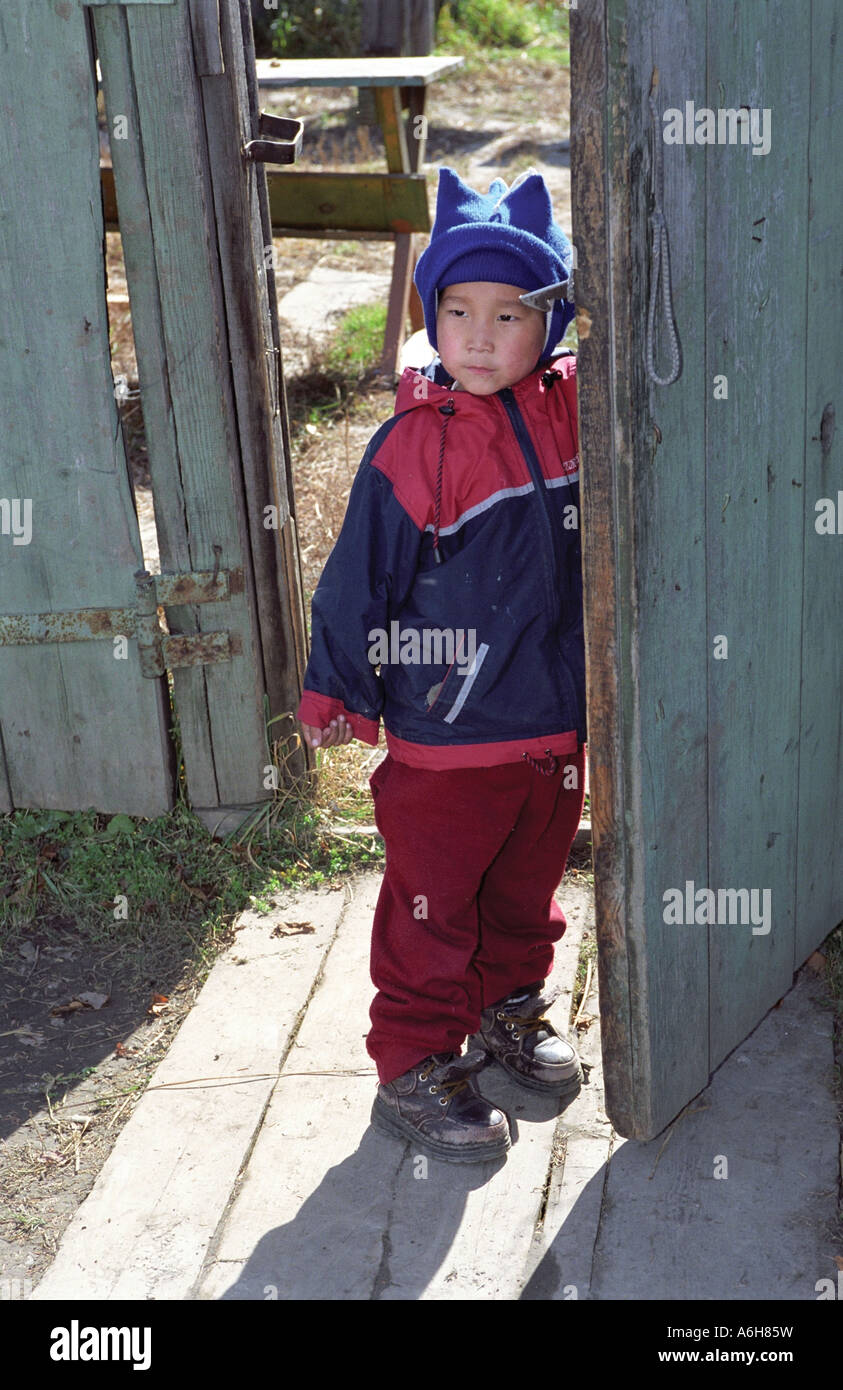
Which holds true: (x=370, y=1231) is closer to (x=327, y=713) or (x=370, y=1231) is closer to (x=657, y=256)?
(x=327, y=713)

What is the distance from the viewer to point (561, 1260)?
231cm

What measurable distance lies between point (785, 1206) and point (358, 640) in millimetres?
1261

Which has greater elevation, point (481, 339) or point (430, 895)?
point (481, 339)

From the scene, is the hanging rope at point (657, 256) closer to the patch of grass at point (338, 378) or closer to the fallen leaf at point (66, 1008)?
the fallen leaf at point (66, 1008)

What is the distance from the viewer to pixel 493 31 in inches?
615

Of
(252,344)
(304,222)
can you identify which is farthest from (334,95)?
(252,344)

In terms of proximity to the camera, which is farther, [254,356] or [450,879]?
[254,356]

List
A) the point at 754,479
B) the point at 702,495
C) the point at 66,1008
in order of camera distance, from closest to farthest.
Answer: the point at 702,495, the point at 754,479, the point at 66,1008

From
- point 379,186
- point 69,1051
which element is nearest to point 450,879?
point 69,1051

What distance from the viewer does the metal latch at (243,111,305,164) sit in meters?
3.13

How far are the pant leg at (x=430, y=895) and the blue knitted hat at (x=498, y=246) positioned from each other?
800 millimetres

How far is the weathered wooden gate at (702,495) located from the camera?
1849 mm

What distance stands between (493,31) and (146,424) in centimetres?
1431
